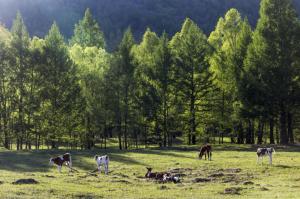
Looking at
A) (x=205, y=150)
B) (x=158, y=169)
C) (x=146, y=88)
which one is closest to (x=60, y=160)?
(x=158, y=169)

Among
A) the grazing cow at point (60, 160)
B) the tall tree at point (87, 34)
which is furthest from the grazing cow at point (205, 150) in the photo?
the tall tree at point (87, 34)

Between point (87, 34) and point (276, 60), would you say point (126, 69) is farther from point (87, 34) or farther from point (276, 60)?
point (87, 34)

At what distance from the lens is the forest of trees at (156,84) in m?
60.6

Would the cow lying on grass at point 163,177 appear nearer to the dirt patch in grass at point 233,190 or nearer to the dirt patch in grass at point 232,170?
the dirt patch in grass at point 233,190

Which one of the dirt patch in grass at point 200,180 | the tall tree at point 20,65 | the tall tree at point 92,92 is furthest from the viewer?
the tall tree at point 92,92

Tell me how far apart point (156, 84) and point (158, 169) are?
25911mm

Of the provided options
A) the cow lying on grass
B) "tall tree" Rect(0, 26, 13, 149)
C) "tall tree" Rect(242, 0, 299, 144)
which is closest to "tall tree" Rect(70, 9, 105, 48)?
"tall tree" Rect(0, 26, 13, 149)

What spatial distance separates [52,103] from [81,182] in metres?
32.0

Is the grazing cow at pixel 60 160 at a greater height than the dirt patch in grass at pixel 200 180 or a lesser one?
greater

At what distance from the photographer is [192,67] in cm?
6506

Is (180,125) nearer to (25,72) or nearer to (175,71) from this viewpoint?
(175,71)

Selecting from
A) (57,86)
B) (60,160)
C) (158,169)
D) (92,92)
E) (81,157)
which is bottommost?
(158,169)

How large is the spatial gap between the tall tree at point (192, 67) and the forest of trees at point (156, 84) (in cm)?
13

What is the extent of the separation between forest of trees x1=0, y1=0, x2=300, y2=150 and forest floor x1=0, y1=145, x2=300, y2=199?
31.5 feet
